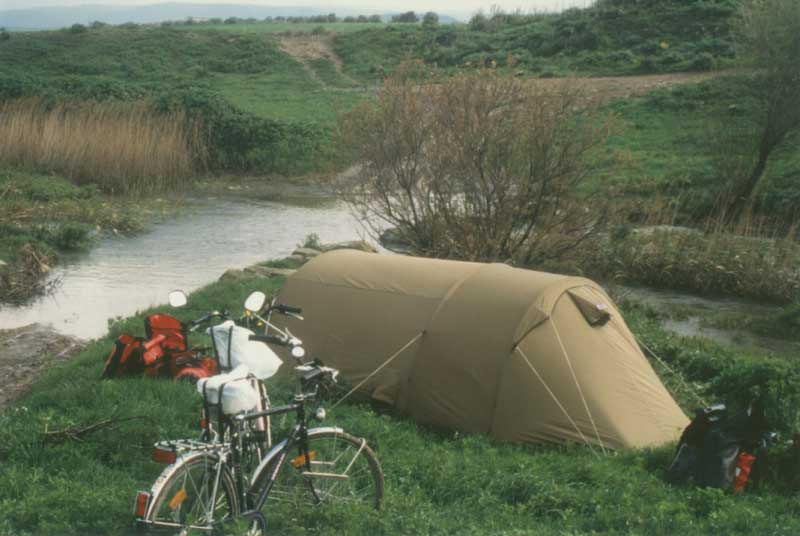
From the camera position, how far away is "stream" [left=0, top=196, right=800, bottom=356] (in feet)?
47.4

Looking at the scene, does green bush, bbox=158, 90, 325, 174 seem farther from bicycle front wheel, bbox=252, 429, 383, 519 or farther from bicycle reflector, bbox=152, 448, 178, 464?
bicycle reflector, bbox=152, 448, 178, 464

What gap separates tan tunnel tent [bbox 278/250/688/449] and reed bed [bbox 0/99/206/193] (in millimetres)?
16533

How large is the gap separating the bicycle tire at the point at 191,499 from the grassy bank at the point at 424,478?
400 mm

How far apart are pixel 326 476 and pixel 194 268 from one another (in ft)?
41.1

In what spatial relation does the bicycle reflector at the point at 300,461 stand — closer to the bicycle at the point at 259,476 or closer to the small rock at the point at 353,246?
the bicycle at the point at 259,476

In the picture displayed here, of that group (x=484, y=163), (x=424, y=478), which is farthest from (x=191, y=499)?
(x=484, y=163)

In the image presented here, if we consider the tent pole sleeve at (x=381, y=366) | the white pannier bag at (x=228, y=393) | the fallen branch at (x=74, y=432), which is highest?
the white pannier bag at (x=228, y=393)

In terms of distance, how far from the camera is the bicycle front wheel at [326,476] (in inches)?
233

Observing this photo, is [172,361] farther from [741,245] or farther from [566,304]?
[741,245]

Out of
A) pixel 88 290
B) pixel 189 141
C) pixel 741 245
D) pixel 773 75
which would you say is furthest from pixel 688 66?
pixel 88 290

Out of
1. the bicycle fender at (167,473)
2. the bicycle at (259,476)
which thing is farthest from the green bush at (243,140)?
the bicycle fender at (167,473)

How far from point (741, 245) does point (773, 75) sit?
8.43m

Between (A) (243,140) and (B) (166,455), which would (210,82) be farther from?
(B) (166,455)

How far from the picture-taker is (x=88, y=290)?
1591 centimetres
